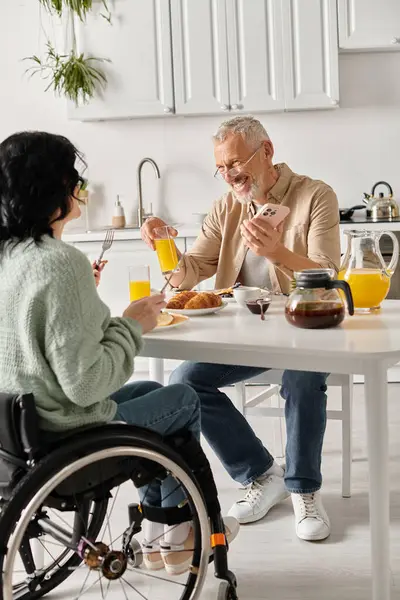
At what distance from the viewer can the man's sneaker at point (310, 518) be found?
2.51m

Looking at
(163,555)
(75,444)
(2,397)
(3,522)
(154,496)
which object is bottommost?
(163,555)

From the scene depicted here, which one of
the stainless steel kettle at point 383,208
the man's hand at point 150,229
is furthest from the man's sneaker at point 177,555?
the stainless steel kettle at point 383,208

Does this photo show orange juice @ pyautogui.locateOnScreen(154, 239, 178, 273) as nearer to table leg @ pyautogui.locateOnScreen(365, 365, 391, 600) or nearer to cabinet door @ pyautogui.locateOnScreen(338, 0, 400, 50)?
table leg @ pyautogui.locateOnScreen(365, 365, 391, 600)

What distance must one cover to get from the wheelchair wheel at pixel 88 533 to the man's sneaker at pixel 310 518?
1.32ft

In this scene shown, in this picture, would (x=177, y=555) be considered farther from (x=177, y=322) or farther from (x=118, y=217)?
(x=118, y=217)

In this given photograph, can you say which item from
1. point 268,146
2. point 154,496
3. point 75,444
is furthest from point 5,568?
point 268,146

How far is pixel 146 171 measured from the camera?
4.74 meters

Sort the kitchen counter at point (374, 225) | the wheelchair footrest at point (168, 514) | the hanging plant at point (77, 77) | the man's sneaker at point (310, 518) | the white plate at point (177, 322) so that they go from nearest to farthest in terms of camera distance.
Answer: the wheelchair footrest at point (168, 514) < the white plate at point (177, 322) < the man's sneaker at point (310, 518) < the kitchen counter at point (374, 225) < the hanging plant at point (77, 77)

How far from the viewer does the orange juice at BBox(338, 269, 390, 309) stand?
88.4 inches

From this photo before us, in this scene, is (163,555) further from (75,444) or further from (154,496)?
(75,444)

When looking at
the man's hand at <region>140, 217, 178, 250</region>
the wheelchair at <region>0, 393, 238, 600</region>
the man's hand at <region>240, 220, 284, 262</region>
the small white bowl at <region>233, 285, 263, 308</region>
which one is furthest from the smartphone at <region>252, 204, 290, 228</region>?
the wheelchair at <region>0, 393, 238, 600</region>

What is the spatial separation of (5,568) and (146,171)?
11.0 ft

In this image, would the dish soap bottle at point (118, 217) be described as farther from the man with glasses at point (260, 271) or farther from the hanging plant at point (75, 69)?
the man with glasses at point (260, 271)

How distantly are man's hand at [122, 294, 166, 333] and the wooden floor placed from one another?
2.42ft
